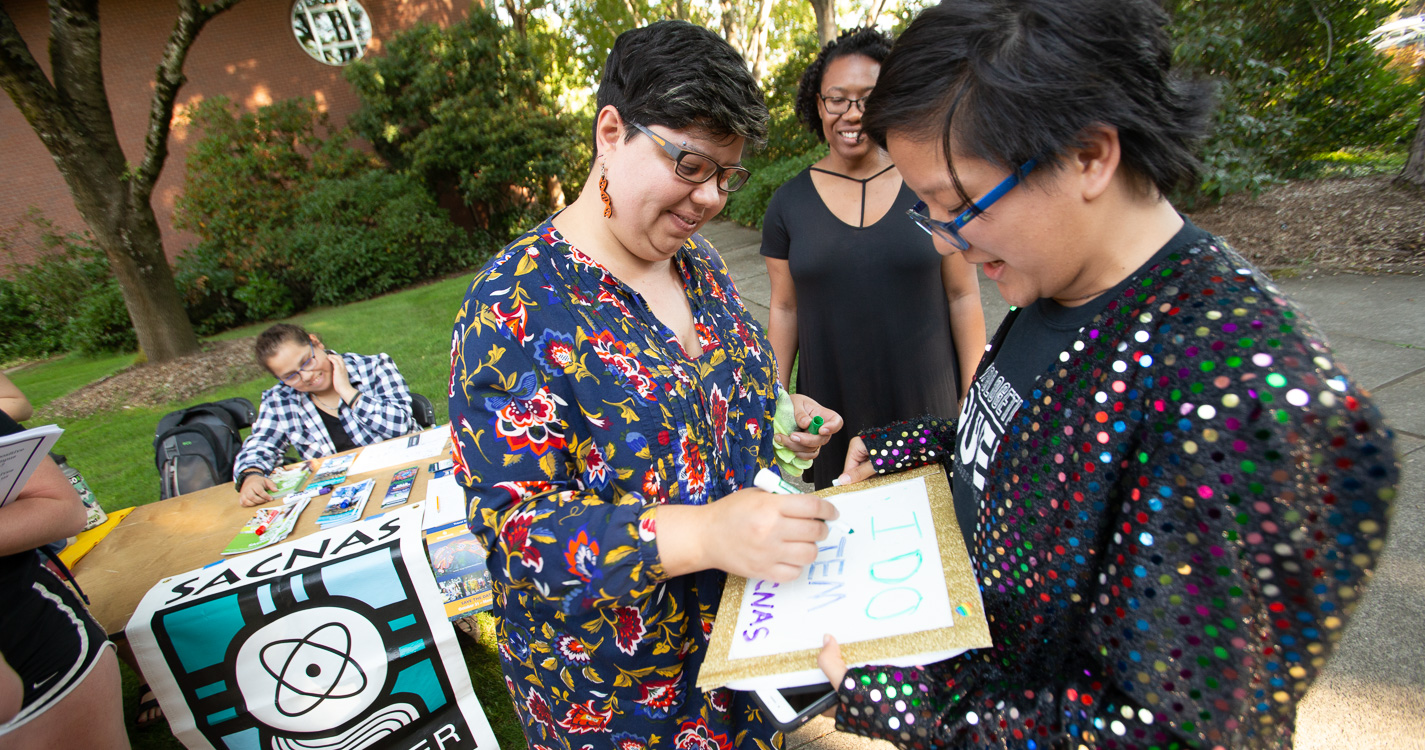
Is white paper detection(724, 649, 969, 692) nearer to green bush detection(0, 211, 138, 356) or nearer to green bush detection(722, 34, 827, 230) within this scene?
green bush detection(722, 34, 827, 230)

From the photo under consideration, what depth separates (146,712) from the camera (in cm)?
319

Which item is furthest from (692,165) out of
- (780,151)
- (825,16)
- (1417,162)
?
(780,151)

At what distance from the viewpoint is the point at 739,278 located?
8.45 metres

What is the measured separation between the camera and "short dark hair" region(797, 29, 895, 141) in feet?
7.70

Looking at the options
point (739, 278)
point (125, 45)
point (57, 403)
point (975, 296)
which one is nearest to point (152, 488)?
point (57, 403)

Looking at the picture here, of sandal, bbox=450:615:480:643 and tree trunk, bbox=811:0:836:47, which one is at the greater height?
tree trunk, bbox=811:0:836:47

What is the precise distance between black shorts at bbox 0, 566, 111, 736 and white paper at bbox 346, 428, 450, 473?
1.43m

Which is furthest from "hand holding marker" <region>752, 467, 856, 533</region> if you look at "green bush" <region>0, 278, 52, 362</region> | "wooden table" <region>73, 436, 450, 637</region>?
"green bush" <region>0, 278, 52, 362</region>

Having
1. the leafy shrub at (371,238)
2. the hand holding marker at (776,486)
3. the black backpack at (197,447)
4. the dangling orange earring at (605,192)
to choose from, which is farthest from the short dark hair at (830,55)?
the leafy shrub at (371,238)

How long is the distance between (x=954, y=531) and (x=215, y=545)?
3.06 metres

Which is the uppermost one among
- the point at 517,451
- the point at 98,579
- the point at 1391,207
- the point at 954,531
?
the point at 517,451

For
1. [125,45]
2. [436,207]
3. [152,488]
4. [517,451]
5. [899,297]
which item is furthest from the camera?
[436,207]

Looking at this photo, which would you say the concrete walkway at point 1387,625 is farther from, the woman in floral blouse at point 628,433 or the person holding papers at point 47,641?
the person holding papers at point 47,641

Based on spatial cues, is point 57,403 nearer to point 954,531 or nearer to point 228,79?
point 228,79
